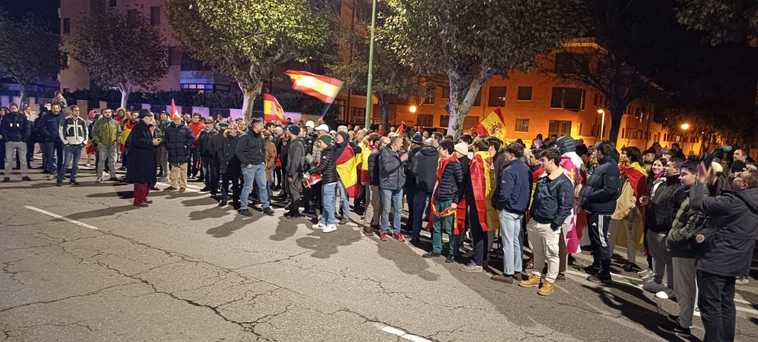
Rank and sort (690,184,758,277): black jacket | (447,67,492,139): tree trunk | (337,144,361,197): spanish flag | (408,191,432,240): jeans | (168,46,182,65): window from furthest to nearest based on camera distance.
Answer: (168,46,182,65): window < (447,67,492,139): tree trunk < (337,144,361,197): spanish flag < (408,191,432,240): jeans < (690,184,758,277): black jacket

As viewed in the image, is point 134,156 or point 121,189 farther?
point 121,189

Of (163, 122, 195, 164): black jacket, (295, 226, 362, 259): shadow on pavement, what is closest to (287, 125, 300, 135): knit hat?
(295, 226, 362, 259): shadow on pavement

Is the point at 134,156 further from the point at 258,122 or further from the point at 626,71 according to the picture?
the point at 626,71

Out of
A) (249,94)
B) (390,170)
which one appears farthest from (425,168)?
(249,94)

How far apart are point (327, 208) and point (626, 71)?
2300 cm

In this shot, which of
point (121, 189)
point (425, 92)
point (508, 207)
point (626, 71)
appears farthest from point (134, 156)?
point (425, 92)

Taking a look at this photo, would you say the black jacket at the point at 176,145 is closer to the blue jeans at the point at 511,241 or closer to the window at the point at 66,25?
the blue jeans at the point at 511,241

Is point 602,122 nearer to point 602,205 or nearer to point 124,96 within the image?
point 124,96

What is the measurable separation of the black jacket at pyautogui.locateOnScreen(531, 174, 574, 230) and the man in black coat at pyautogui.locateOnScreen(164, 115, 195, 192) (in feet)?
29.1

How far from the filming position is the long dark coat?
10.0 metres

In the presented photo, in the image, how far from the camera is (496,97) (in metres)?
44.4

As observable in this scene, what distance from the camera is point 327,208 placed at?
9.07 metres

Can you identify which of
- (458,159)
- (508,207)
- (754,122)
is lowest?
(508,207)

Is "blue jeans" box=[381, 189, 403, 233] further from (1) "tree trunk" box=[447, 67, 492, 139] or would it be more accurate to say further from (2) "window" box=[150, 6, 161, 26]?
(2) "window" box=[150, 6, 161, 26]
